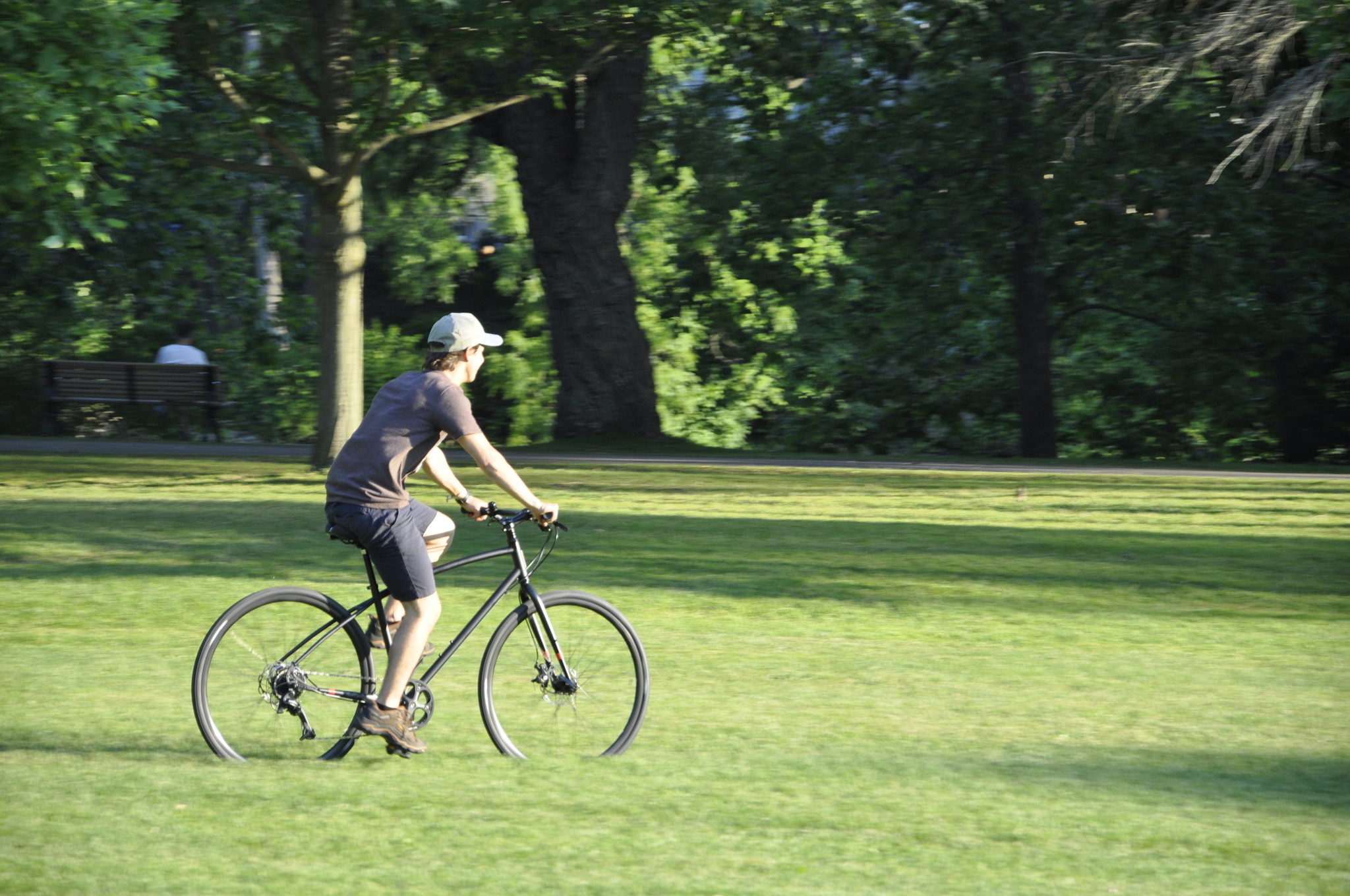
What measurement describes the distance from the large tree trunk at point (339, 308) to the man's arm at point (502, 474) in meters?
10.6

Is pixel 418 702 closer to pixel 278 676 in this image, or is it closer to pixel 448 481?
pixel 278 676

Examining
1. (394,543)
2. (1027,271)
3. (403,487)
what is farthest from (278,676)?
(1027,271)

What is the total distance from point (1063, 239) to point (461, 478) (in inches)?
451

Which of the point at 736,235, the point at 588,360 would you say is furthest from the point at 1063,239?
the point at 588,360

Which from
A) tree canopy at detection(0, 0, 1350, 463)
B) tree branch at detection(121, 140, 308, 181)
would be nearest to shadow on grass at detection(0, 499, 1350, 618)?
tree canopy at detection(0, 0, 1350, 463)

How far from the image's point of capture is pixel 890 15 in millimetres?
19438

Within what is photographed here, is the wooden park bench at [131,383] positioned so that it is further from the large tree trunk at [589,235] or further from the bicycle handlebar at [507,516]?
the bicycle handlebar at [507,516]

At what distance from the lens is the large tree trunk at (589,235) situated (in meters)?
21.4

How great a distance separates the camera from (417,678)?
20.4 ft

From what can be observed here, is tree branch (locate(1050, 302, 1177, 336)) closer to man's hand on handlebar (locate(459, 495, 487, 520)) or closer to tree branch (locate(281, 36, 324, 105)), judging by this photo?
tree branch (locate(281, 36, 324, 105))

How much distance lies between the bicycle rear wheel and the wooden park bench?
54.9 ft

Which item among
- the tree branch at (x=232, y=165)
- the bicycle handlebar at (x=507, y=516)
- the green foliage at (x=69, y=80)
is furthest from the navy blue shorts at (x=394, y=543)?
the tree branch at (x=232, y=165)

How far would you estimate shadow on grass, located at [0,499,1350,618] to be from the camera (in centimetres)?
1073

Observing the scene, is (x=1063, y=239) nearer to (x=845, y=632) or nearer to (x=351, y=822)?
(x=845, y=632)
